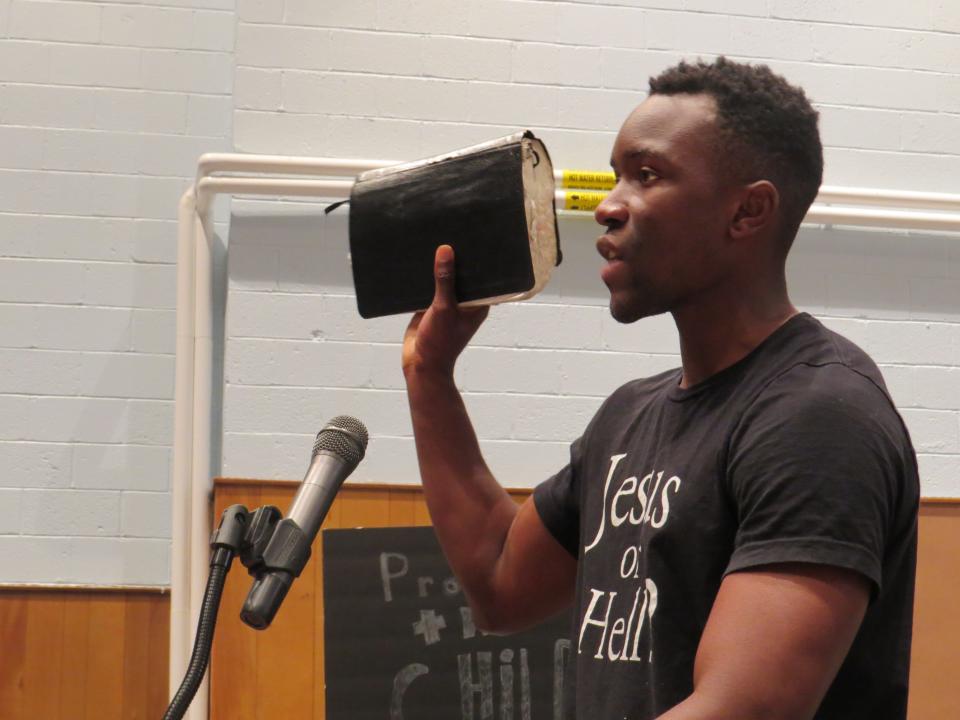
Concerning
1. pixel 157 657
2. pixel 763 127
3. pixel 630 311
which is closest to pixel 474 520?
pixel 630 311

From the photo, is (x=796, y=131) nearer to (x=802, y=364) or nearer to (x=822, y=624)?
(x=802, y=364)

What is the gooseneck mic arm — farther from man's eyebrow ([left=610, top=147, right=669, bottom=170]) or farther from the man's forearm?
man's eyebrow ([left=610, top=147, right=669, bottom=170])

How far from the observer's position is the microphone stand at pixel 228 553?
113cm

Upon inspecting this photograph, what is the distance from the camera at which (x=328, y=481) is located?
4.01 ft

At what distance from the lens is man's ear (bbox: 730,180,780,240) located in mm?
1375

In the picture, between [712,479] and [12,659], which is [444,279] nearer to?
[712,479]

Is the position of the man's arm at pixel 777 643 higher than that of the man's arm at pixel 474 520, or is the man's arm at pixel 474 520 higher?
the man's arm at pixel 474 520

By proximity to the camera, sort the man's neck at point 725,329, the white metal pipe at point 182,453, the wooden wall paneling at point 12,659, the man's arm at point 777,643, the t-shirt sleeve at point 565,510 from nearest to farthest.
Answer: the man's arm at point 777,643, the man's neck at point 725,329, the t-shirt sleeve at point 565,510, the white metal pipe at point 182,453, the wooden wall paneling at point 12,659

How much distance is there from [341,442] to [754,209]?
51 centimetres

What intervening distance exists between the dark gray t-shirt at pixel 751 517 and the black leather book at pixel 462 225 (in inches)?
8.8

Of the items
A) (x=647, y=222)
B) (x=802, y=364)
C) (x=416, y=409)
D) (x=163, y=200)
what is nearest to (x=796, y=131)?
(x=647, y=222)

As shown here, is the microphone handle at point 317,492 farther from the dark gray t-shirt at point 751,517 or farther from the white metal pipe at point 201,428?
the white metal pipe at point 201,428

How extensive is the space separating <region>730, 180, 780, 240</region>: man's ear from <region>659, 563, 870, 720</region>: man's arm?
1.37ft

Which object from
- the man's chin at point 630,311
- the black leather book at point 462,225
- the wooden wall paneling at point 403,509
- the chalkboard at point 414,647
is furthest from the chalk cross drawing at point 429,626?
the man's chin at point 630,311
